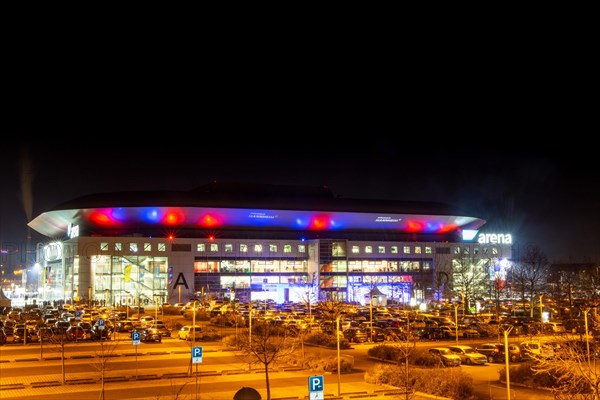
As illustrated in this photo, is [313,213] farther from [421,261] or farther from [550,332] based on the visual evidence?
[550,332]

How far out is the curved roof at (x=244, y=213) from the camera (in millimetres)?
102125

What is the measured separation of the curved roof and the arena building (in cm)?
20

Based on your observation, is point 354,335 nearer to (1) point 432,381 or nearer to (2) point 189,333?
(2) point 189,333

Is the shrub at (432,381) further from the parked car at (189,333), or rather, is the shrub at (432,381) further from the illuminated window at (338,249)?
the illuminated window at (338,249)

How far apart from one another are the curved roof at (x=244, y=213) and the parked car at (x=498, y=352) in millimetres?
75152

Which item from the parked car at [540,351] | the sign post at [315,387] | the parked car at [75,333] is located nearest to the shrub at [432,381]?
the parked car at [540,351]

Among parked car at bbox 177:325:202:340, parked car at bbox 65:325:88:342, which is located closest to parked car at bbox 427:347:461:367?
parked car at bbox 177:325:202:340

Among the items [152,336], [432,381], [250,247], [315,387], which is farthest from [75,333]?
[250,247]

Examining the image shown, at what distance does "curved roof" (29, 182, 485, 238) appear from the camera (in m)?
102

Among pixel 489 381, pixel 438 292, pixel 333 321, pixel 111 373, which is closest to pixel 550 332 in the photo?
pixel 333 321

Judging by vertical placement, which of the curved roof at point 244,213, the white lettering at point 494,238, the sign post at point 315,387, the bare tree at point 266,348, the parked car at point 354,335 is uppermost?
the curved roof at point 244,213

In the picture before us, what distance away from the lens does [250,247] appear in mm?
106938

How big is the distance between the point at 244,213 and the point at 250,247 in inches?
237

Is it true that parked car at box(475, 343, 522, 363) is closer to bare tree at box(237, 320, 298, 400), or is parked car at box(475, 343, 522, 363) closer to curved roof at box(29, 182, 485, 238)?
bare tree at box(237, 320, 298, 400)
